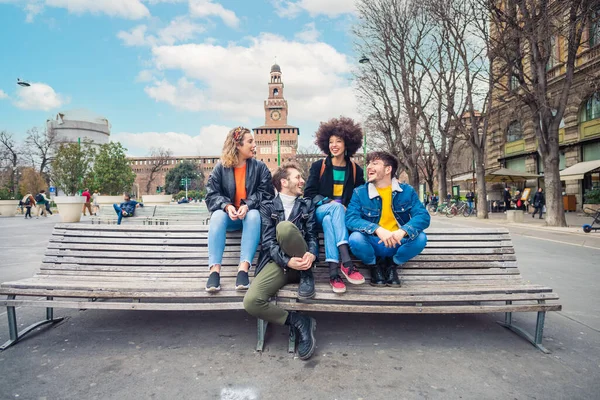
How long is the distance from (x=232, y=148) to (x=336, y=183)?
3.97ft

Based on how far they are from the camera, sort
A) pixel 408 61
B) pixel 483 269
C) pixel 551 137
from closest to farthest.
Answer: pixel 483 269 < pixel 551 137 < pixel 408 61

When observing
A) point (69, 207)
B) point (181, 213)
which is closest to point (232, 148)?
point (181, 213)

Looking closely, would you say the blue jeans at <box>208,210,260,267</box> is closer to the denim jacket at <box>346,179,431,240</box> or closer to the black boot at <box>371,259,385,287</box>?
the denim jacket at <box>346,179,431,240</box>

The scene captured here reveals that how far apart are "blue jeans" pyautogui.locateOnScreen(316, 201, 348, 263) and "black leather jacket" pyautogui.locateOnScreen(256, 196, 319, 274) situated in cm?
11

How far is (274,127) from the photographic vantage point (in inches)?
3767

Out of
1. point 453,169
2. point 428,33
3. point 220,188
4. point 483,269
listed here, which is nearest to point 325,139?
point 220,188

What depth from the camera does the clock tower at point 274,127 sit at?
310ft

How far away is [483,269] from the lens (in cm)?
342

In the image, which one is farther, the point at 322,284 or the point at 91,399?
the point at 322,284

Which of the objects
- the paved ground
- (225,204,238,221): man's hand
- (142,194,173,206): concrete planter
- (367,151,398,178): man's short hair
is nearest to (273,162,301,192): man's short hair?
(225,204,238,221): man's hand

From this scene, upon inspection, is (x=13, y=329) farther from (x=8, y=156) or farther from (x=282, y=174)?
(x=8, y=156)

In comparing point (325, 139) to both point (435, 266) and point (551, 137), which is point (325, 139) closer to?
point (435, 266)

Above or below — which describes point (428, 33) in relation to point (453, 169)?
above

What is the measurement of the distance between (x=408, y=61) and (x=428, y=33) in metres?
1.89
